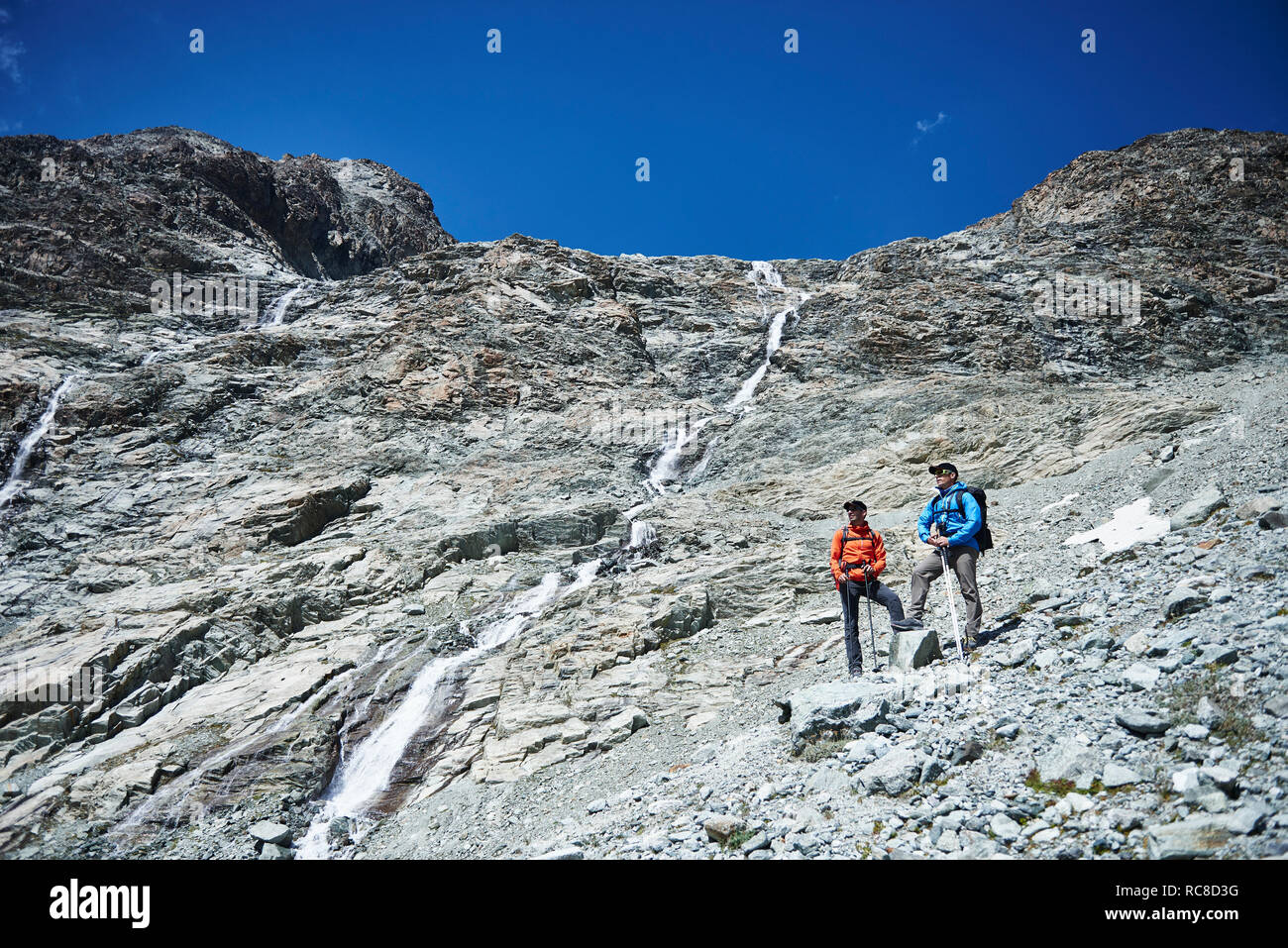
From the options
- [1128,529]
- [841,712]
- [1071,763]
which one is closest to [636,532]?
[1128,529]

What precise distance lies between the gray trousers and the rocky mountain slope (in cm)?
64

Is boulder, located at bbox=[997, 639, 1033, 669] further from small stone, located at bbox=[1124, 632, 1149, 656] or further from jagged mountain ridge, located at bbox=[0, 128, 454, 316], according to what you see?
jagged mountain ridge, located at bbox=[0, 128, 454, 316]

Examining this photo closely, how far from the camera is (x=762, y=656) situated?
16141 mm

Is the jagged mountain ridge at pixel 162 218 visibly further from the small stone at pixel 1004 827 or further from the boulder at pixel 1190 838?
the boulder at pixel 1190 838

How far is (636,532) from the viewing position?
26.5 meters

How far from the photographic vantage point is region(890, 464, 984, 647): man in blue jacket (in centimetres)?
1021

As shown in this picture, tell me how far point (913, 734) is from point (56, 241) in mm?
64807

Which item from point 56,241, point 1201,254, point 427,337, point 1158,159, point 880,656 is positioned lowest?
point 880,656

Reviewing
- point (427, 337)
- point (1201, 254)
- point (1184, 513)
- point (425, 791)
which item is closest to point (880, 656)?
point (1184, 513)

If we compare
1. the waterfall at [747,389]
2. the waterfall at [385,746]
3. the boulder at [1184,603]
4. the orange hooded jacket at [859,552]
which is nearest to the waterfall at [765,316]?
the waterfall at [747,389]

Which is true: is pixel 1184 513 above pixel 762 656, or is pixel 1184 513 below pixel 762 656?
above

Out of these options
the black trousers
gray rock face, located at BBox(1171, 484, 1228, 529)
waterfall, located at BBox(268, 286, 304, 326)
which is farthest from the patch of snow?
waterfall, located at BBox(268, 286, 304, 326)

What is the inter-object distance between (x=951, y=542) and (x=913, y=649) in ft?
5.77
